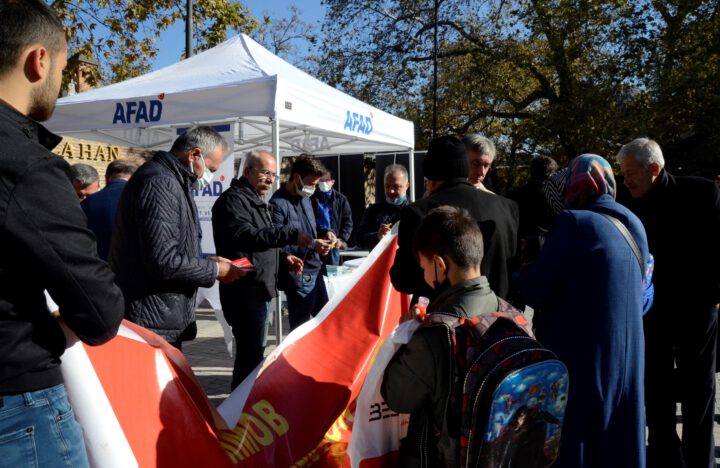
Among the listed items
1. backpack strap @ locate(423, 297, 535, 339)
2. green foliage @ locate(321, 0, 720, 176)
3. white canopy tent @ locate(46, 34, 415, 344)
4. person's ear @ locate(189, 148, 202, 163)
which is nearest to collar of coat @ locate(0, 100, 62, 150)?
backpack strap @ locate(423, 297, 535, 339)

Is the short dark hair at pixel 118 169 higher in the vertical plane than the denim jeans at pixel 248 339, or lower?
higher

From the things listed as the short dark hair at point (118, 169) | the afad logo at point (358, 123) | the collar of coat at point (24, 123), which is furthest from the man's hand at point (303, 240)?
the afad logo at point (358, 123)

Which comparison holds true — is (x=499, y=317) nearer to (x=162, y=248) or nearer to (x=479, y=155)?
(x=162, y=248)

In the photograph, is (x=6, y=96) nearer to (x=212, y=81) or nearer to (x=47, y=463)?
(x=47, y=463)

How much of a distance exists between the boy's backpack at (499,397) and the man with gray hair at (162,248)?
155 centimetres

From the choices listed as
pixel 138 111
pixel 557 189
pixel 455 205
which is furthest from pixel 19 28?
pixel 138 111

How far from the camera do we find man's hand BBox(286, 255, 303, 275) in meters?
5.04

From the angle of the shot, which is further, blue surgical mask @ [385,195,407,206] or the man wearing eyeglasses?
blue surgical mask @ [385,195,407,206]

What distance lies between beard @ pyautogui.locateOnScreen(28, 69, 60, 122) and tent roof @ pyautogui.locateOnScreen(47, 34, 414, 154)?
440cm

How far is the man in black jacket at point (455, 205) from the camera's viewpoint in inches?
112

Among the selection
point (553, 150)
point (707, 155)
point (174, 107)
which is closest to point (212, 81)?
point (174, 107)

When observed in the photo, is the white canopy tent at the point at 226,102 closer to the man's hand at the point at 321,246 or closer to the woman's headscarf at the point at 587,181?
the man's hand at the point at 321,246

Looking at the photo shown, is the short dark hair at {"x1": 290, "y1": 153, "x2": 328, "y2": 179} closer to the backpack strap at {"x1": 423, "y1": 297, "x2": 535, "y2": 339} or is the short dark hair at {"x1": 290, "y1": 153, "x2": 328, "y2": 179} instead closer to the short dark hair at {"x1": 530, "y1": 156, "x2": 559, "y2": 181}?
the short dark hair at {"x1": 530, "y1": 156, "x2": 559, "y2": 181}

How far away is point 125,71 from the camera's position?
15.6m
